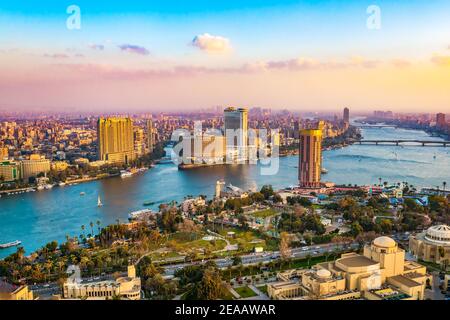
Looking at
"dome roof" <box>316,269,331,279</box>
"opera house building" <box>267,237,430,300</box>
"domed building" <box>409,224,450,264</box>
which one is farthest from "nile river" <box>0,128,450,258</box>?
"domed building" <box>409,224,450,264</box>

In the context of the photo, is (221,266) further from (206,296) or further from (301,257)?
(206,296)

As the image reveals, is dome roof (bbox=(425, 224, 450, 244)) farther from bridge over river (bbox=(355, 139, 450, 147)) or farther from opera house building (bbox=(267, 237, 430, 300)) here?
bridge over river (bbox=(355, 139, 450, 147))

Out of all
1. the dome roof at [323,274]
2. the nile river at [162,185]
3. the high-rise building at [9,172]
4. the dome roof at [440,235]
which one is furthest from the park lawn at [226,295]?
the high-rise building at [9,172]

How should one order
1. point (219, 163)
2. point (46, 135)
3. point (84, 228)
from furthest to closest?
point (46, 135) < point (219, 163) < point (84, 228)

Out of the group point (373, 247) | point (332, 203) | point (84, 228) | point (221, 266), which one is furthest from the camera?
point (332, 203)

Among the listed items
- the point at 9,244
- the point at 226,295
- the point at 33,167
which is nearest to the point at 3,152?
the point at 33,167
